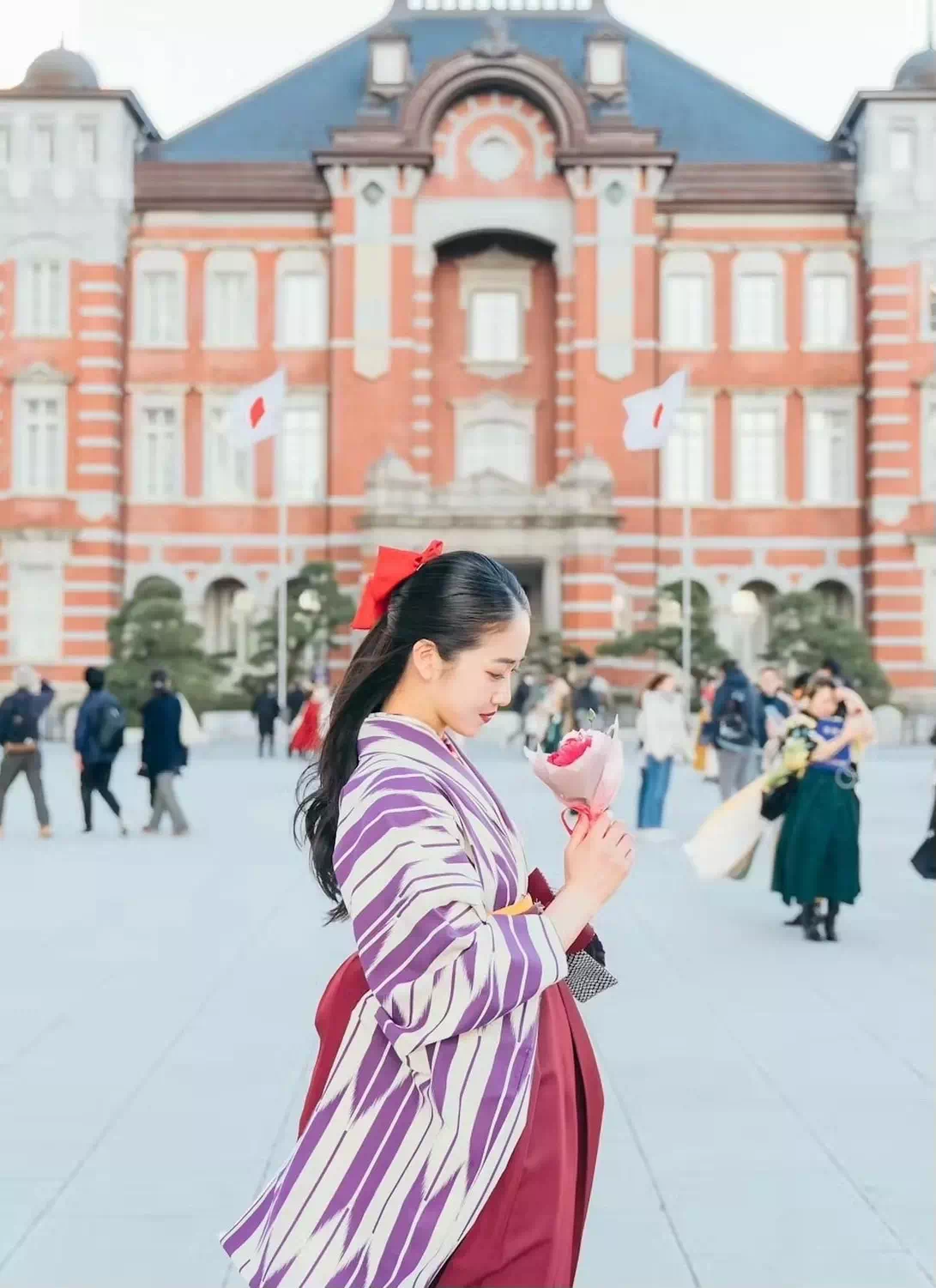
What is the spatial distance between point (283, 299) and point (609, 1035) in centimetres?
3205

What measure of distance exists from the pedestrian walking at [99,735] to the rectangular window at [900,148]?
2650 cm

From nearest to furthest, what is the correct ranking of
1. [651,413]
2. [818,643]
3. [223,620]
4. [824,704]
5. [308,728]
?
1. [824,704]
2. [308,728]
3. [651,413]
4. [818,643]
5. [223,620]

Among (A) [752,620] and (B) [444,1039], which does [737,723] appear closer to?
(B) [444,1039]

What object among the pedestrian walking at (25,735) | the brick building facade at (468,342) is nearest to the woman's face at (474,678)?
the pedestrian walking at (25,735)

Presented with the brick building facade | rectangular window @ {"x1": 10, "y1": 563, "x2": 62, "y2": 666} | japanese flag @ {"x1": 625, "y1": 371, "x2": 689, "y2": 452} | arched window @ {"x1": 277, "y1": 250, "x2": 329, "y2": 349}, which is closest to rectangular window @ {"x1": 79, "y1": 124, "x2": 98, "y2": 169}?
the brick building facade

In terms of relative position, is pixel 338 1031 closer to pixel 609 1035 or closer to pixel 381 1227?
pixel 381 1227

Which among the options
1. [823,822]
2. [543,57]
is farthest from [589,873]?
[543,57]

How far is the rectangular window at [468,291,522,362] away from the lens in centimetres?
3784

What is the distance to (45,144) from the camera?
1433 inches

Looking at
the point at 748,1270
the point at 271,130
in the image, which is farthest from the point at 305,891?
the point at 271,130

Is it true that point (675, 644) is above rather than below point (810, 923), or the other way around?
above

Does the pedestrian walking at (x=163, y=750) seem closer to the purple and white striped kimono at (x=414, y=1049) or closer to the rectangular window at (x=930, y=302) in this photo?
the purple and white striped kimono at (x=414, y=1049)

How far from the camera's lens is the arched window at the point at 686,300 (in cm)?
3709

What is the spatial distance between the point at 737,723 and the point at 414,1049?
14097 mm
